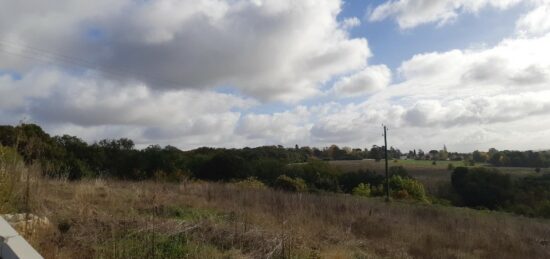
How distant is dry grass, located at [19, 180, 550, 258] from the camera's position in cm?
748

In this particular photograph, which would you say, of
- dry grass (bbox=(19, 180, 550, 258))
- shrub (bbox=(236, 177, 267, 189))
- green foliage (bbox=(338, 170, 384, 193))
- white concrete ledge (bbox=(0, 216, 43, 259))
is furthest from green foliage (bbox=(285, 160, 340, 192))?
white concrete ledge (bbox=(0, 216, 43, 259))

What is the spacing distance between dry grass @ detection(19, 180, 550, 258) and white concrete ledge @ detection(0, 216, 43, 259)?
1.63 metres

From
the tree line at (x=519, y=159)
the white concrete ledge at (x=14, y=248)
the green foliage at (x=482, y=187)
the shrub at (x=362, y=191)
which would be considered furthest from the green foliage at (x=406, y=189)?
the tree line at (x=519, y=159)

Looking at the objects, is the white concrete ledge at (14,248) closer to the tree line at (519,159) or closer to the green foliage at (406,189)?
the green foliage at (406,189)

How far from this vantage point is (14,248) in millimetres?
4438

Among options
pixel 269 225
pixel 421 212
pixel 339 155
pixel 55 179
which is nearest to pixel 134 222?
pixel 269 225

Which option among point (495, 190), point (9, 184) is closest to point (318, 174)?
point (495, 190)

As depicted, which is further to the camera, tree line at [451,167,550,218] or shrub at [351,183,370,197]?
tree line at [451,167,550,218]

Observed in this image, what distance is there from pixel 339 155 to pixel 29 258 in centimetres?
10577

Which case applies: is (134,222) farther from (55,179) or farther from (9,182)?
(55,179)

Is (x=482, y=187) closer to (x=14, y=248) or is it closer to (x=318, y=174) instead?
(x=318, y=174)

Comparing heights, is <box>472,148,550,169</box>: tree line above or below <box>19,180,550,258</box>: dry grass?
above

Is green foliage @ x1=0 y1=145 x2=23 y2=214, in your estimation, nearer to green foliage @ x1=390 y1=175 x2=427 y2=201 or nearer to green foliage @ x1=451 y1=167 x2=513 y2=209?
green foliage @ x1=390 y1=175 x2=427 y2=201

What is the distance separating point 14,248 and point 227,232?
4.95 m
